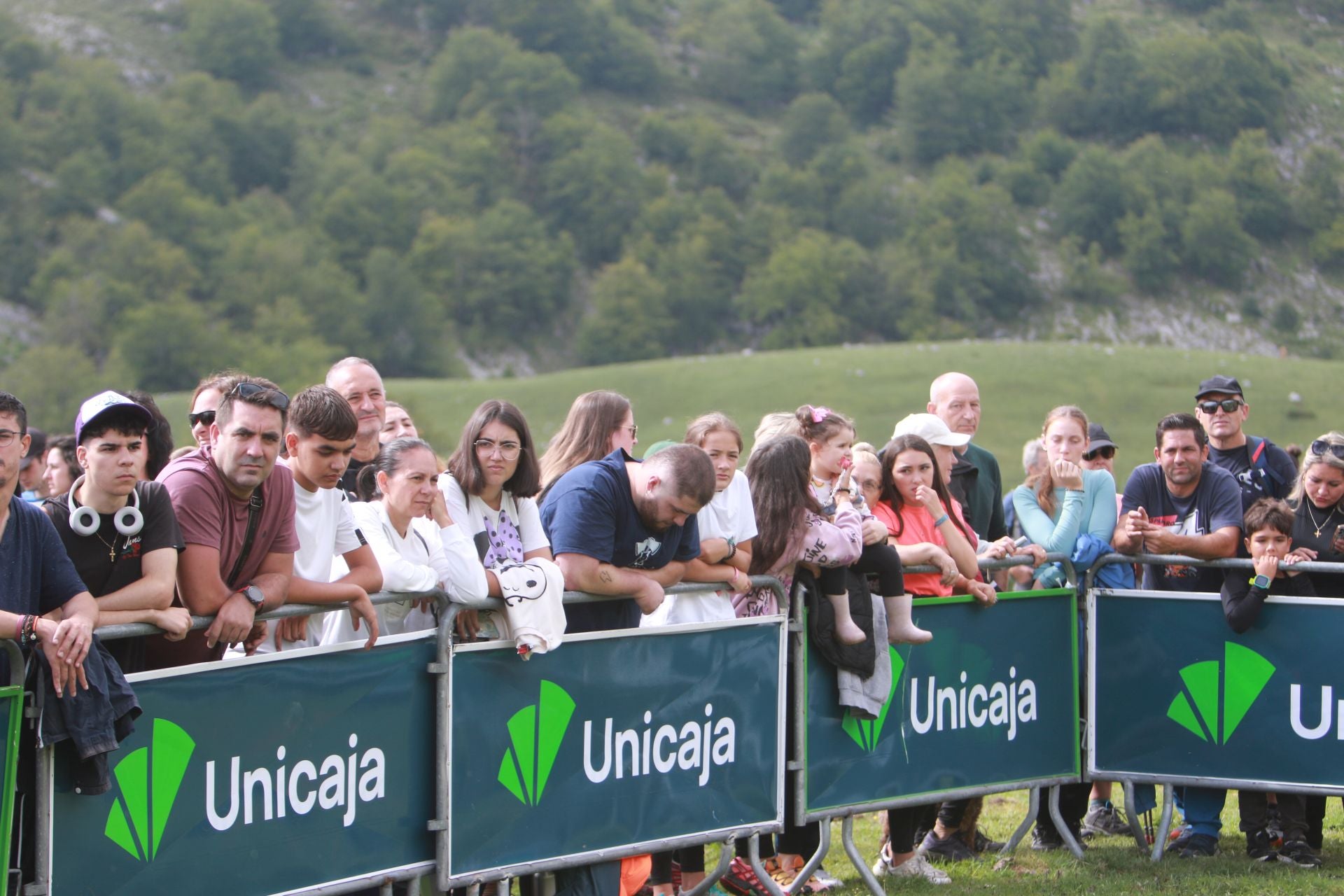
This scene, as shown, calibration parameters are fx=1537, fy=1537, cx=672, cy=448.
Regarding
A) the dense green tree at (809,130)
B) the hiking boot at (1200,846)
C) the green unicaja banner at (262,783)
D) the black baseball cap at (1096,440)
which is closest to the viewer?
the green unicaja banner at (262,783)

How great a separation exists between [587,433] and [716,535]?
2.38 ft

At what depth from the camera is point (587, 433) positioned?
6055 mm

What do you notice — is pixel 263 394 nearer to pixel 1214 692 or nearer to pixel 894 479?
pixel 894 479

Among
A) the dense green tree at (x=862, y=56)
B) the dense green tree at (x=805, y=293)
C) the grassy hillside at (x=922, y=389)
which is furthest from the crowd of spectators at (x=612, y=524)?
the dense green tree at (x=862, y=56)

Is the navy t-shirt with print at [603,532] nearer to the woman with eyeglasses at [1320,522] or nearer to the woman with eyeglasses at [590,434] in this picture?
the woman with eyeglasses at [590,434]

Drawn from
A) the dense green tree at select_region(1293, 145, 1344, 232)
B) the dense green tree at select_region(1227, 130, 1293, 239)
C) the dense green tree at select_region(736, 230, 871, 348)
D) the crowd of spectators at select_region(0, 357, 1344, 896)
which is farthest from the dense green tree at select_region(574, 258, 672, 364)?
the crowd of spectators at select_region(0, 357, 1344, 896)

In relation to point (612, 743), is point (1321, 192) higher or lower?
higher

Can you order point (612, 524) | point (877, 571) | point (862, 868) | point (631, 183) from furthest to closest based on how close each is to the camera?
point (631, 183) < point (877, 571) < point (862, 868) < point (612, 524)

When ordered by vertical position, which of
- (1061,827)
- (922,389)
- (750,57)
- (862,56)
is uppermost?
(750,57)

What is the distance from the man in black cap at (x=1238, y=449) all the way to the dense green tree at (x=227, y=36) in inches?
5195

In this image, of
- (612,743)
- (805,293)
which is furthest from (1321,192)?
(612,743)

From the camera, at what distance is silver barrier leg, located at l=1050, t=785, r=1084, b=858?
670 cm

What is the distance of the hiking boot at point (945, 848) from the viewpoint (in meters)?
6.71

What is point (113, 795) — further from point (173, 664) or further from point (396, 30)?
point (396, 30)
